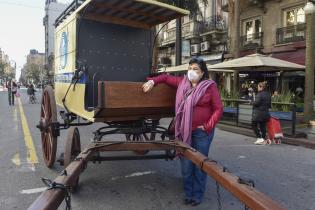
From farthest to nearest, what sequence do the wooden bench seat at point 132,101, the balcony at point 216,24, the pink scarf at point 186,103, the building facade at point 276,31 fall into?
the balcony at point 216,24 → the building facade at point 276,31 → the pink scarf at point 186,103 → the wooden bench seat at point 132,101

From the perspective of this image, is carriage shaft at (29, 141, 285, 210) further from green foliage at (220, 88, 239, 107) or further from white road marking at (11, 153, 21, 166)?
green foliage at (220, 88, 239, 107)

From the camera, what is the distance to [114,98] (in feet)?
14.3

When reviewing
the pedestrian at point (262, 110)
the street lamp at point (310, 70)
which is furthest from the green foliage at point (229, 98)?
the pedestrian at point (262, 110)

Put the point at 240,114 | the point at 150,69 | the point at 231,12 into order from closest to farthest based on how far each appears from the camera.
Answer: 1. the point at 150,69
2. the point at 240,114
3. the point at 231,12

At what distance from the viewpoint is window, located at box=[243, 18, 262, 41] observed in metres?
24.2

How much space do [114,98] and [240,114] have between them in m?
9.07

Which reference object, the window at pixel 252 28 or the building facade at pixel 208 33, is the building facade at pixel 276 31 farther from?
the building facade at pixel 208 33

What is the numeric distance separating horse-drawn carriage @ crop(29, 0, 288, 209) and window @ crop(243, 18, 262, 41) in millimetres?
18695

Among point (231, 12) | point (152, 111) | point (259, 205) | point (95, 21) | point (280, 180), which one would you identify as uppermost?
point (231, 12)

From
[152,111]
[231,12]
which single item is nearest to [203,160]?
[152,111]

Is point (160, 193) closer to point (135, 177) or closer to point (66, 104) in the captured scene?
point (135, 177)

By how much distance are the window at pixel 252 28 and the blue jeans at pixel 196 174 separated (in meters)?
20.5

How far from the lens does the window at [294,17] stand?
2073 centimetres

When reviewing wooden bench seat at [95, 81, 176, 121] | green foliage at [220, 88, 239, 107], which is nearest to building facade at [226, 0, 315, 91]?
green foliage at [220, 88, 239, 107]
